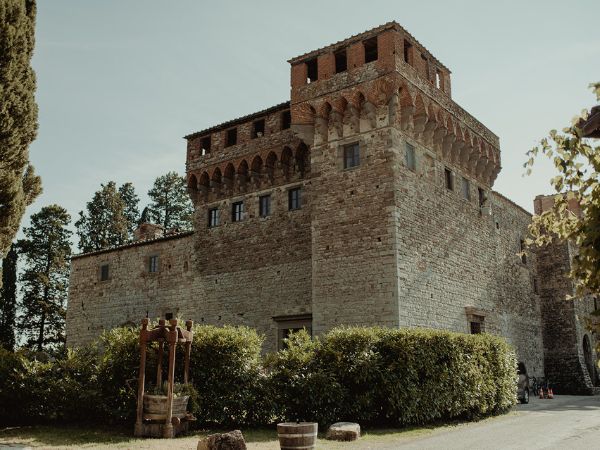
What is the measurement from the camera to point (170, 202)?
45.0 meters

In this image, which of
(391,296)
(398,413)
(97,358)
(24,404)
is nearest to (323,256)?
(391,296)

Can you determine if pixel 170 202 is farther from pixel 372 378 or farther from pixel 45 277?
pixel 372 378

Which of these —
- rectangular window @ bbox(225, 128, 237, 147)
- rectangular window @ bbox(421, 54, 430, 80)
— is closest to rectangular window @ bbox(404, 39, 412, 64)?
rectangular window @ bbox(421, 54, 430, 80)

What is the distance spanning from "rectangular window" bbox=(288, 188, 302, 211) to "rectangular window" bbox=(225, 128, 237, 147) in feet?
12.7

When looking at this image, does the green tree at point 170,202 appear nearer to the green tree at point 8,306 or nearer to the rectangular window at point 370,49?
the green tree at point 8,306

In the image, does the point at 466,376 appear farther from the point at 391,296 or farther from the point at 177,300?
the point at 177,300

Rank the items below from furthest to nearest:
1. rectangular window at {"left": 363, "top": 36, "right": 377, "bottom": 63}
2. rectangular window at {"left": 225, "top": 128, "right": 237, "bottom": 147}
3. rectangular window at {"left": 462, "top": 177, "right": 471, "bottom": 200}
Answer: rectangular window at {"left": 225, "top": 128, "right": 237, "bottom": 147} → rectangular window at {"left": 462, "top": 177, "right": 471, "bottom": 200} → rectangular window at {"left": 363, "top": 36, "right": 377, "bottom": 63}

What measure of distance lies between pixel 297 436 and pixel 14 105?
941 centimetres

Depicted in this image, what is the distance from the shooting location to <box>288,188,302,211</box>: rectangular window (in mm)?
21141

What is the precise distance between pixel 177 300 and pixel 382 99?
1265 centimetres

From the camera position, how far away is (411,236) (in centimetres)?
1753

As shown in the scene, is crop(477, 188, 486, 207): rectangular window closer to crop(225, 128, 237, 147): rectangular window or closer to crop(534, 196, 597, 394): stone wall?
crop(534, 196, 597, 394): stone wall

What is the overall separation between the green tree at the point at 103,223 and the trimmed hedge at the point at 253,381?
29261 millimetres

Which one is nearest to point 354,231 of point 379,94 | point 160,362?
point 379,94
